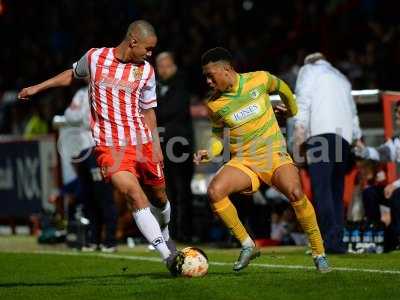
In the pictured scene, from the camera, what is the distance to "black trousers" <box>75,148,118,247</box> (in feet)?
50.2

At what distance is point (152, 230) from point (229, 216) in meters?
0.74

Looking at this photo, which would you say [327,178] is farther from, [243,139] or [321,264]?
Result: [321,264]

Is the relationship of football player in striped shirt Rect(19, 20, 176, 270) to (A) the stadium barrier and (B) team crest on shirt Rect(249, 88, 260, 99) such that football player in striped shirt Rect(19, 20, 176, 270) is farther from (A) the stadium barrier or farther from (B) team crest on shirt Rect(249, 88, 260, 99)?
(A) the stadium barrier

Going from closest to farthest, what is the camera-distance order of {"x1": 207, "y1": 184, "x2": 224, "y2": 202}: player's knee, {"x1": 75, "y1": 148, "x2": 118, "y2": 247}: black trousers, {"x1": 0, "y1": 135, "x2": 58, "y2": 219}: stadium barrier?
{"x1": 207, "y1": 184, "x2": 224, "y2": 202}: player's knee → {"x1": 75, "y1": 148, "x2": 118, "y2": 247}: black trousers → {"x1": 0, "y1": 135, "x2": 58, "y2": 219}: stadium barrier

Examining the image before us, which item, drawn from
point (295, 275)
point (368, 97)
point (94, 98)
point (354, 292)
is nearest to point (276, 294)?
point (354, 292)

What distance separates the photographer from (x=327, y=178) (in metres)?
13.5

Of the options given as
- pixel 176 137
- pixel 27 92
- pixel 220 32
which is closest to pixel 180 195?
pixel 176 137

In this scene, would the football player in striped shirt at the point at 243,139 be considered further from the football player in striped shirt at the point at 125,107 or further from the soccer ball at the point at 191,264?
the football player in striped shirt at the point at 125,107

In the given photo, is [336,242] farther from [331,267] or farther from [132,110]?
[132,110]

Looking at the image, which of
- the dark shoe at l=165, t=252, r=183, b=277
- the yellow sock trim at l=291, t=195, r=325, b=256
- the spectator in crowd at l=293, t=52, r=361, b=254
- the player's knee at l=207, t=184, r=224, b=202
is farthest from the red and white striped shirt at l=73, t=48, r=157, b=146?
the spectator in crowd at l=293, t=52, r=361, b=254

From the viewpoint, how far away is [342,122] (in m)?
13.7

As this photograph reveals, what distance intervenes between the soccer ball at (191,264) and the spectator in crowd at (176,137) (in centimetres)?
545

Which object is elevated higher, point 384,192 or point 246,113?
point 246,113

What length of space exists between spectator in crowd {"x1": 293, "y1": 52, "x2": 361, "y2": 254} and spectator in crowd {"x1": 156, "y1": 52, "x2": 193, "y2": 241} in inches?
107
